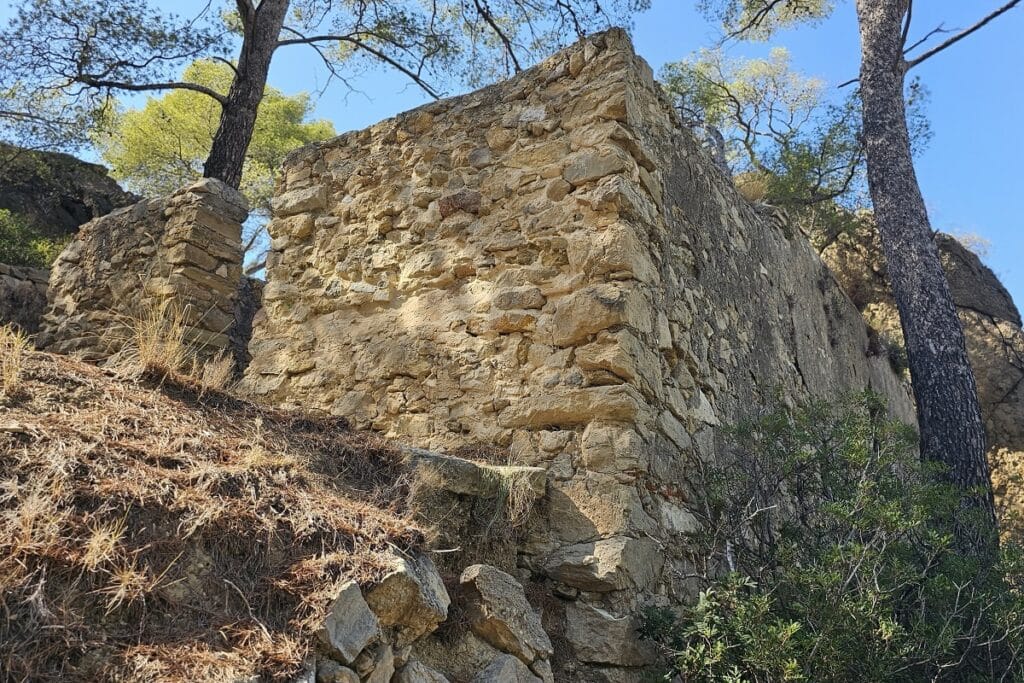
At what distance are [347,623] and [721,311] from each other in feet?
11.0

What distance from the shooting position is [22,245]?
9.33m

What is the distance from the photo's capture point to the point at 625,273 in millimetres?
3893

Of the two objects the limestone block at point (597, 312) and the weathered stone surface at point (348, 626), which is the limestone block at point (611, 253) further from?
the weathered stone surface at point (348, 626)

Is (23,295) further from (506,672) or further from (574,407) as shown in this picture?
(506,672)

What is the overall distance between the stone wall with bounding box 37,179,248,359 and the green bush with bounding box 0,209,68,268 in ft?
9.25

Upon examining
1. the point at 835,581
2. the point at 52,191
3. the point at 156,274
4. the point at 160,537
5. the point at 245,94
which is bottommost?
the point at 160,537

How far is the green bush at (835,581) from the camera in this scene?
3.06 metres

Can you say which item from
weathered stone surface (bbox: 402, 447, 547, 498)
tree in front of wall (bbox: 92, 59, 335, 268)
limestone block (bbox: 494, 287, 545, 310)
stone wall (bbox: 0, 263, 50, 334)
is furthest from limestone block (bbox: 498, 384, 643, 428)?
tree in front of wall (bbox: 92, 59, 335, 268)

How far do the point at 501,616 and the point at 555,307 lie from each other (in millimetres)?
1602

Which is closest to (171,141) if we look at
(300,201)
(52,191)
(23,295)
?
(52,191)

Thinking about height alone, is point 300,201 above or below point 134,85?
below

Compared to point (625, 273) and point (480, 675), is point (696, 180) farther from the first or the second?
point (480, 675)

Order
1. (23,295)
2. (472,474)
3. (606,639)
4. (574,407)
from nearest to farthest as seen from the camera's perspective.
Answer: (606,639) → (472,474) → (574,407) → (23,295)

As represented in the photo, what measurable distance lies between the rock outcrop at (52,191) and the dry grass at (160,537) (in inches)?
337
